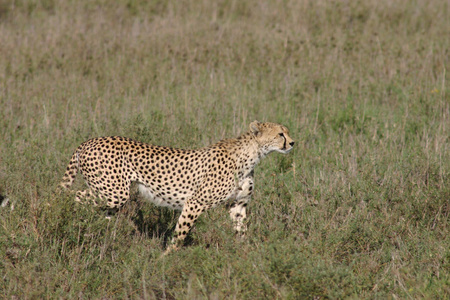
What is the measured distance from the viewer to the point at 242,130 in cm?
633

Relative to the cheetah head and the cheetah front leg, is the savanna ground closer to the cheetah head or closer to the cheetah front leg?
the cheetah front leg

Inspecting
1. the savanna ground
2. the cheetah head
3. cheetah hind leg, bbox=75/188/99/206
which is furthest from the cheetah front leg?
cheetah hind leg, bbox=75/188/99/206

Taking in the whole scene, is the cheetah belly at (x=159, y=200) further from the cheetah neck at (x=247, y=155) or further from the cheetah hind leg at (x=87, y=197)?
the cheetah neck at (x=247, y=155)

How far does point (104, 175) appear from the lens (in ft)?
15.3

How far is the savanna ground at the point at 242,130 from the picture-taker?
378 centimetres

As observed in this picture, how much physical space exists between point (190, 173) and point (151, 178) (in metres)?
0.32

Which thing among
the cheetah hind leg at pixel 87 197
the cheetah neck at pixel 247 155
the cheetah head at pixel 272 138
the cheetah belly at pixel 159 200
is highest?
the cheetah head at pixel 272 138

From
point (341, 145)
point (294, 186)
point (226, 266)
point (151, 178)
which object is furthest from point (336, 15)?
point (226, 266)

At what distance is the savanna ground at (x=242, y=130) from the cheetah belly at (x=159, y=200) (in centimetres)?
17

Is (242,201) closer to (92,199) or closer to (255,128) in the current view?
(255,128)

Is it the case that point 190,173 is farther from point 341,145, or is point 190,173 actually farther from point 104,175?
point 341,145

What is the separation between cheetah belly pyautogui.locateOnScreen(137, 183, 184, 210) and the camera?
15.7 feet

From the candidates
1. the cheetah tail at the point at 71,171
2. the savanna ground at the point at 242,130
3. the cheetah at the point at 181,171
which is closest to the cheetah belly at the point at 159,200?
the cheetah at the point at 181,171

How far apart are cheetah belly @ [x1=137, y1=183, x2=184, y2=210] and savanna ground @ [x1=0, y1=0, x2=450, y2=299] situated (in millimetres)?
173
